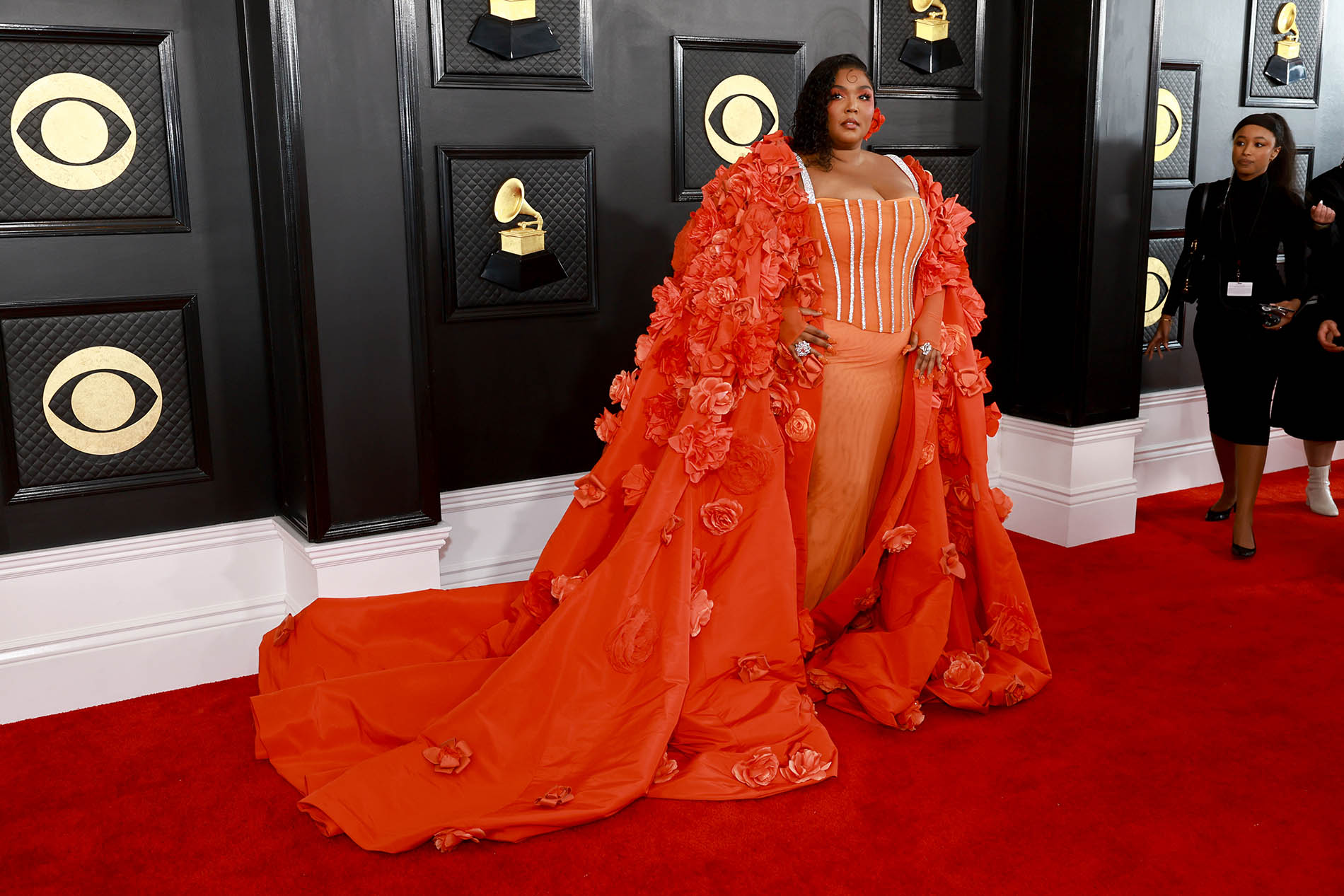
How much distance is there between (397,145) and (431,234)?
44 cm

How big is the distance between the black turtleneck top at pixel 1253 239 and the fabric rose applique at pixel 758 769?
2.69m

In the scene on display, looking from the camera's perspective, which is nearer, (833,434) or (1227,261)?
(833,434)

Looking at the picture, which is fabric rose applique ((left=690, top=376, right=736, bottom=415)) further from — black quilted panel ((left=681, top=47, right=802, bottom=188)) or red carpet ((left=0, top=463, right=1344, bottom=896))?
black quilted panel ((left=681, top=47, right=802, bottom=188))

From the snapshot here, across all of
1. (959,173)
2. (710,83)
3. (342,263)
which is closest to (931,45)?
(959,173)

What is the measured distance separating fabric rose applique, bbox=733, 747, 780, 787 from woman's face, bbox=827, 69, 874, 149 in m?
1.53

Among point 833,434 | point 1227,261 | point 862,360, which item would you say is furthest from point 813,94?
point 1227,261

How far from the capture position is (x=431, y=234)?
11.2 feet

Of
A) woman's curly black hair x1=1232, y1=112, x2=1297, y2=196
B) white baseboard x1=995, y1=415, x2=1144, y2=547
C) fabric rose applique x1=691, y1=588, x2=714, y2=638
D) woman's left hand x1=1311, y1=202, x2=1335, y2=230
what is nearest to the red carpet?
fabric rose applique x1=691, y1=588, x2=714, y2=638

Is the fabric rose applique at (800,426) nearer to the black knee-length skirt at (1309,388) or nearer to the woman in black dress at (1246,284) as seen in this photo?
the woman in black dress at (1246,284)

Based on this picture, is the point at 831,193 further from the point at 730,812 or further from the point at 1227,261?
the point at 1227,261

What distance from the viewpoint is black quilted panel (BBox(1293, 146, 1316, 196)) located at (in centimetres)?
507

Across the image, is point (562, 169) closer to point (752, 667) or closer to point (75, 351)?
point (75, 351)

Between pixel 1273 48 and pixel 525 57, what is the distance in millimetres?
3367

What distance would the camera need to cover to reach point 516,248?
347 centimetres
